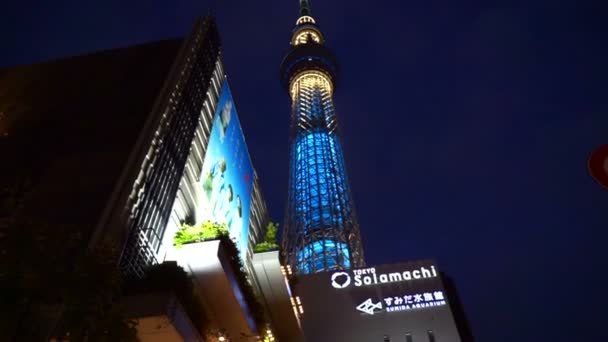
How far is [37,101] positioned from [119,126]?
4.56 m

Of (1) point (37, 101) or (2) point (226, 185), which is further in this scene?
(2) point (226, 185)

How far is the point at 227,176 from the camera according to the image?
2458 centimetres

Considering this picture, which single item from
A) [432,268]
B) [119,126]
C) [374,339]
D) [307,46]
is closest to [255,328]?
[119,126]

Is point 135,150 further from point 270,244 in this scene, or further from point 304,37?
point 304,37

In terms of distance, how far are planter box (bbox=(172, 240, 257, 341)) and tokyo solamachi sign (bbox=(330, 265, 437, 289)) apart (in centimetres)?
2275

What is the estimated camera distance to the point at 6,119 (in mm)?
19500

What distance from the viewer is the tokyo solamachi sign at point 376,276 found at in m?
38.0

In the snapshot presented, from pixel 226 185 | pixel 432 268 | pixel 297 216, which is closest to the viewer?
pixel 226 185

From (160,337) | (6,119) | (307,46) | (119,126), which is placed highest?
(307,46)

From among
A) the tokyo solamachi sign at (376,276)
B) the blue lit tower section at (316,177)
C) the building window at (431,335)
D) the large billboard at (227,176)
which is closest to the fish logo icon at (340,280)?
the tokyo solamachi sign at (376,276)

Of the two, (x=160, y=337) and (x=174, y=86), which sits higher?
(x=174, y=86)

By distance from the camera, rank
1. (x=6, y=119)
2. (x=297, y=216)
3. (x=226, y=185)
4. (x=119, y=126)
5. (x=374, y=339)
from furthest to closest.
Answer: (x=297, y=216) → (x=374, y=339) → (x=226, y=185) → (x=6, y=119) → (x=119, y=126)

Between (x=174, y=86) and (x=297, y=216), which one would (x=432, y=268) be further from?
(x=297, y=216)

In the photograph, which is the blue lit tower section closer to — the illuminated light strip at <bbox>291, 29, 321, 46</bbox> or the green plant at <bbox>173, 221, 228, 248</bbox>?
the illuminated light strip at <bbox>291, 29, 321, 46</bbox>
